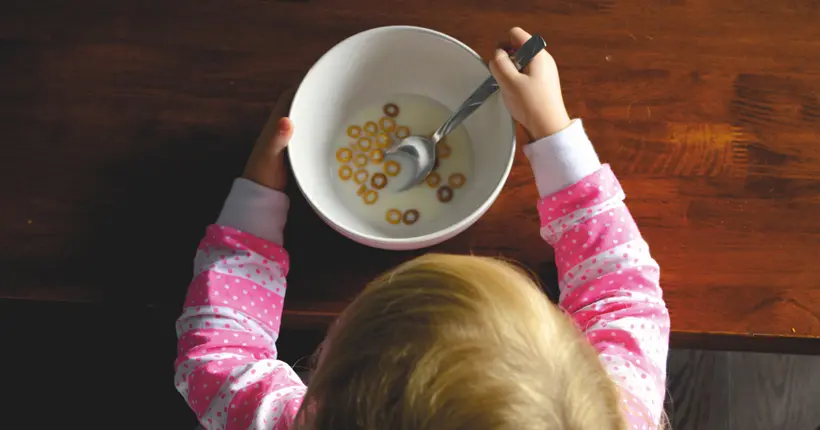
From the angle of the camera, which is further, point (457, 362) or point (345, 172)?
point (345, 172)

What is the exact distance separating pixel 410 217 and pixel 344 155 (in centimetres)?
9

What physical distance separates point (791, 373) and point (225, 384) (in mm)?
1043

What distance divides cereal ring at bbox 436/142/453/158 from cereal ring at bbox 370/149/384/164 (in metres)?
0.06

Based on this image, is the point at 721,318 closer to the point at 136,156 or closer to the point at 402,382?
the point at 402,382

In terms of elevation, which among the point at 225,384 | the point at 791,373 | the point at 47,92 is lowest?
the point at 791,373

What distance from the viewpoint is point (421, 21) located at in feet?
2.33

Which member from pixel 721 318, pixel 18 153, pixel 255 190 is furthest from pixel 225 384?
pixel 721 318

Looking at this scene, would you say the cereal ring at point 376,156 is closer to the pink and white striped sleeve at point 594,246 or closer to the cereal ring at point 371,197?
the cereal ring at point 371,197

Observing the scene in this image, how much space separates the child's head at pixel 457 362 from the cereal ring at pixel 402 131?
0.73 feet

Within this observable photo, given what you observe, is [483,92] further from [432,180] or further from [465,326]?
[465,326]

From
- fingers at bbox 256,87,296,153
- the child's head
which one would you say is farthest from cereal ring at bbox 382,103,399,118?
the child's head

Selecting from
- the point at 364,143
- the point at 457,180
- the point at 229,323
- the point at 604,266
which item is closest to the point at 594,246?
the point at 604,266

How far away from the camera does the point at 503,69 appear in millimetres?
648

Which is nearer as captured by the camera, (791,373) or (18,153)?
(18,153)
